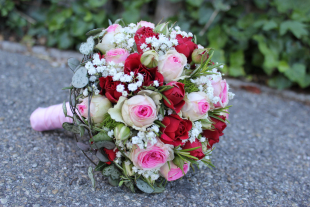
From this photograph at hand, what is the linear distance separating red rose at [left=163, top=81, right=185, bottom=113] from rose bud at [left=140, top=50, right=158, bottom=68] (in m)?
0.12

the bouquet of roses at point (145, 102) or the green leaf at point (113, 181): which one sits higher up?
the bouquet of roses at point (145, 102)

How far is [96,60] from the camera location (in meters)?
1.29

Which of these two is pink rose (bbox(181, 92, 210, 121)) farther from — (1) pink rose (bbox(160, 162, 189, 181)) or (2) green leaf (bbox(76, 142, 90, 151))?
(2) green leaf (bbox(76, 142, 90, 151))

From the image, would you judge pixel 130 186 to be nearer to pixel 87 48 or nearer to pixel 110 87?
pixel 110 87

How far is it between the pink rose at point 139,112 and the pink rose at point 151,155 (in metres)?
0.13

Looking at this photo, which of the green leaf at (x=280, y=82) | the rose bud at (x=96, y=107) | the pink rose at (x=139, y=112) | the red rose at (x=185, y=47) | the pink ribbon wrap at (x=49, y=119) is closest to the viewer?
the pink rose at (x=139, y=112)

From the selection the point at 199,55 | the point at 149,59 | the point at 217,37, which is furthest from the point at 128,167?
the point at 217,37

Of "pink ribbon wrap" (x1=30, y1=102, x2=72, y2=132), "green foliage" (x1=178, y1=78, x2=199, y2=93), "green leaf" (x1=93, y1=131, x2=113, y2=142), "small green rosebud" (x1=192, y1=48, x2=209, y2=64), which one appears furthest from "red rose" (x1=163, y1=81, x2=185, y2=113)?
"pink ribbon wrap" (x1=30, y1=102, x2=72, y2=132)

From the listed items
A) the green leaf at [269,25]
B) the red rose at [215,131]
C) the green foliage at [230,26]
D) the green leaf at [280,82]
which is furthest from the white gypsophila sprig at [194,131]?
the green leaf at [280,82]

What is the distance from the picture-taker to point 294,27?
9.73ft

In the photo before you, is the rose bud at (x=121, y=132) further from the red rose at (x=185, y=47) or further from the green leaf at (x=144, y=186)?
the red rose at (x=185, y=47)

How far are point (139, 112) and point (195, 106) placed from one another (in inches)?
11.0

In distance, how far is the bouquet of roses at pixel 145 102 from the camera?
1201mm

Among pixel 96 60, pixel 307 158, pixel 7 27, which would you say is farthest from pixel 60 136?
pixel 7 27
